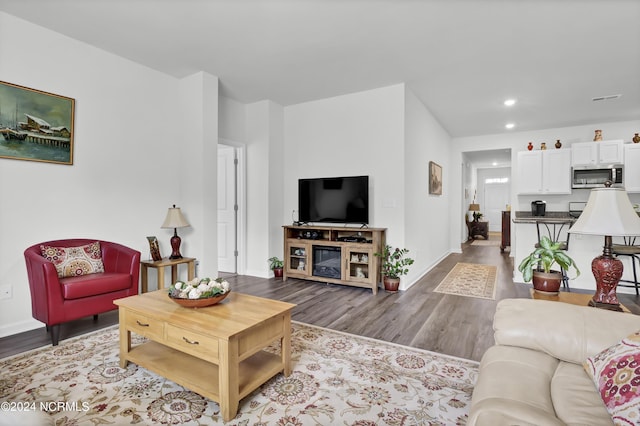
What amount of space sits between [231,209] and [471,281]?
3956 mm

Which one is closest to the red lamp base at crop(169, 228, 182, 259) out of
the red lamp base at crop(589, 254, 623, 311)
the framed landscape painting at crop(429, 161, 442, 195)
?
the red lamp base at crop(589, 254, 623, 311)

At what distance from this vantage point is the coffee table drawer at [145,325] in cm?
204

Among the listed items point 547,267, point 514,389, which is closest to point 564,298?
point 547,267

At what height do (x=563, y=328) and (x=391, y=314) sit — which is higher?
(x=563, y=328)

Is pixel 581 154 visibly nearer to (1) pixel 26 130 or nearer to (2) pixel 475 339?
(2) pixel 475 339

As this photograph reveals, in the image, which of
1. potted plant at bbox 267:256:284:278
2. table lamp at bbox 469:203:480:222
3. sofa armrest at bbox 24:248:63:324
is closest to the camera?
sofa armrest at bbox 24:248:63:324

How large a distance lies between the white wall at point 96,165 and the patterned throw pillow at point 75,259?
0.29m

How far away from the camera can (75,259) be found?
120 inches

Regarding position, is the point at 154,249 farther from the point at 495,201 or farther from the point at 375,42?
Answer: the point at 495,201

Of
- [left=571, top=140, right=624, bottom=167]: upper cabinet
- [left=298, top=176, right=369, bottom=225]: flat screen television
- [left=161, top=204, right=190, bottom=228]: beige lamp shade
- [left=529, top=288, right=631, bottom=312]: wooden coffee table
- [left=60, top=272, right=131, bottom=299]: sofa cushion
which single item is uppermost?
[left=571, top=140, right=624, bottom=167]: upper cabinet

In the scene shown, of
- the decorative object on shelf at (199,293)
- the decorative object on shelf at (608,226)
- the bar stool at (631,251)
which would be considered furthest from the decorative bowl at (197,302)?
the bar stool at (631,251)

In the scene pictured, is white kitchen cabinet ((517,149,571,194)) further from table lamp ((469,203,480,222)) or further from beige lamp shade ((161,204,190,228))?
beige lamp shade ((161,204,190,228))

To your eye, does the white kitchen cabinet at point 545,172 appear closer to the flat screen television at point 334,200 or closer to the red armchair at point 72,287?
the flat screen television at point 334,200

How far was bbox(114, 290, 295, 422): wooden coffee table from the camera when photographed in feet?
5.77
